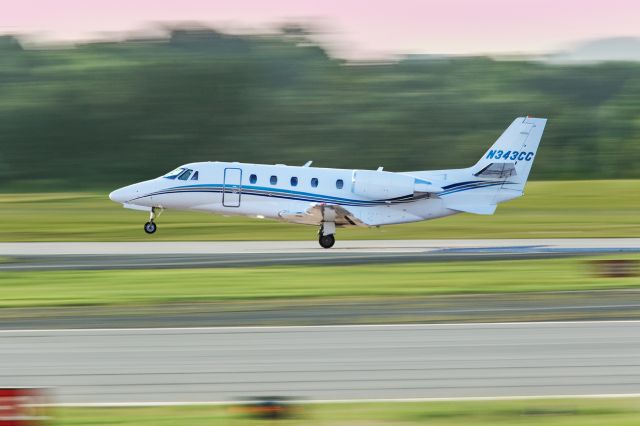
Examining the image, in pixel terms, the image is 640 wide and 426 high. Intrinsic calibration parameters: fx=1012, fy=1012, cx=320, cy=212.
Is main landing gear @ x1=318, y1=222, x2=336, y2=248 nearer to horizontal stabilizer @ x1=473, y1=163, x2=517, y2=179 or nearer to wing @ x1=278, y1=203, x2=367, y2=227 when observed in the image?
wing @ x1=278, y1=203, x2=367, y2=227

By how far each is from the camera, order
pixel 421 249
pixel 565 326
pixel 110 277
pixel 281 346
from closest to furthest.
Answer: pixel 281 346 < pixel 565 326 < pixel 110 277 < pixel 421 249

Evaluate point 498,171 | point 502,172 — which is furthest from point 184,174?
point 502,172

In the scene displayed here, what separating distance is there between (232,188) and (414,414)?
2247cm

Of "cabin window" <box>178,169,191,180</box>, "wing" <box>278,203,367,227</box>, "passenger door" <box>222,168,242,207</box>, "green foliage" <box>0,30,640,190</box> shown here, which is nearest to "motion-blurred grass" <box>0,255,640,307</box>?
"wing" <box>278,203,367,227</box>

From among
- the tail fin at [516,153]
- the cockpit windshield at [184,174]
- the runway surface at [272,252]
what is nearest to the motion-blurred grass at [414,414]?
the runway surface at [272,252]

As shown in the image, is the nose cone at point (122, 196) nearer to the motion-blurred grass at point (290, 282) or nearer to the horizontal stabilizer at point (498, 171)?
the motion-blurred grass at point (290, 282)

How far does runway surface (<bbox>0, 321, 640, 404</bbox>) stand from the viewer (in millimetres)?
11180

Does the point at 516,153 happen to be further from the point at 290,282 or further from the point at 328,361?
the point at 328,361

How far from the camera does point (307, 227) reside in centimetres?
4266

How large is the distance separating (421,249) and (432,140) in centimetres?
5681

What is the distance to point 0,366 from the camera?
1262 cm

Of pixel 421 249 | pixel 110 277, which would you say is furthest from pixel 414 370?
pixel 421 249

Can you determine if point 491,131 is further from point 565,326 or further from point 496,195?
point 565,326

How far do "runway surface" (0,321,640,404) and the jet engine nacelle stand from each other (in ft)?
53.0
